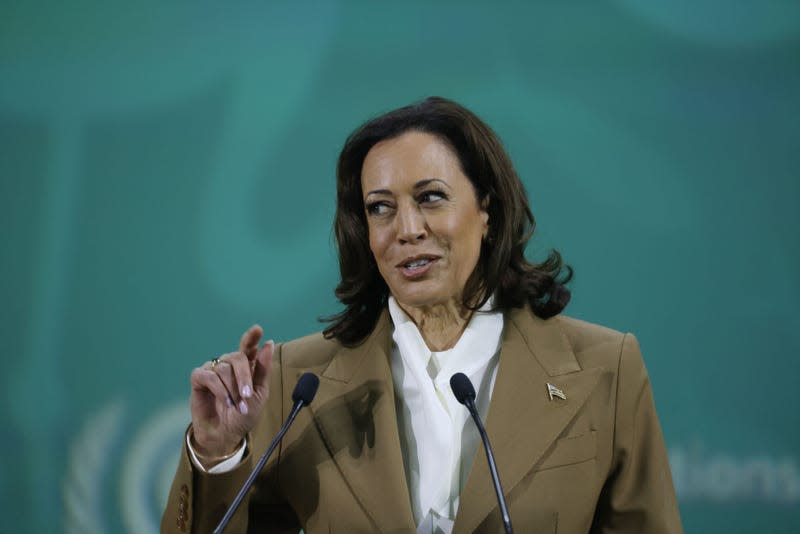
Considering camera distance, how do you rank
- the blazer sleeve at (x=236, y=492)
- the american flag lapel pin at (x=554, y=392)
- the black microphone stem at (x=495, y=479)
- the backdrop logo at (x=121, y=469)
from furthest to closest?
the backdrop logo at (x=121, y=469) → the american flag lapel pin at (x=554, y=392) → the blazer sleeve at (x=236, y=492) → the black microphone stem at (x=495, y=479)

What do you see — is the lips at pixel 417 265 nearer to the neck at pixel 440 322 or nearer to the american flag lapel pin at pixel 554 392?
the neck at pixel 440 322

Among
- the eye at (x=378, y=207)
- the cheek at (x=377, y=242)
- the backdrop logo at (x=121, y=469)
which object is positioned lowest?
the backdrop logo at (x=121, y=469)

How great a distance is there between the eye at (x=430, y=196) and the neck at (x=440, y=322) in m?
0.23

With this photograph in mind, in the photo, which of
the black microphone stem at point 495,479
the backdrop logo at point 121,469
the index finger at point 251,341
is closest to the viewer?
the black microphone stem at point 495,479

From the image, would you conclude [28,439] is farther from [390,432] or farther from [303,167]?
[390,432]

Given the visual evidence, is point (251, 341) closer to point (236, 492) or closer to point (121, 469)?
point (236, 492)

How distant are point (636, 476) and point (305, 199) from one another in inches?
57.3

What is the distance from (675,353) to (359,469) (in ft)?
4.57

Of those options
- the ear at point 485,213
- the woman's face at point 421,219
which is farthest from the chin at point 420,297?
the ear at point 485,213

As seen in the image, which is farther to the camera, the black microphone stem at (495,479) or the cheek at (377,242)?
the cheek at (377,242)

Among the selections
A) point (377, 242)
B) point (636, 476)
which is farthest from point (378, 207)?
point (636, 476)

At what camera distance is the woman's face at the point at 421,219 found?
171cm

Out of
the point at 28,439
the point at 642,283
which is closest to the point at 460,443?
the point at 642,283

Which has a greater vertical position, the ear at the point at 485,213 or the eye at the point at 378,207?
the eye at the point at 378,207
